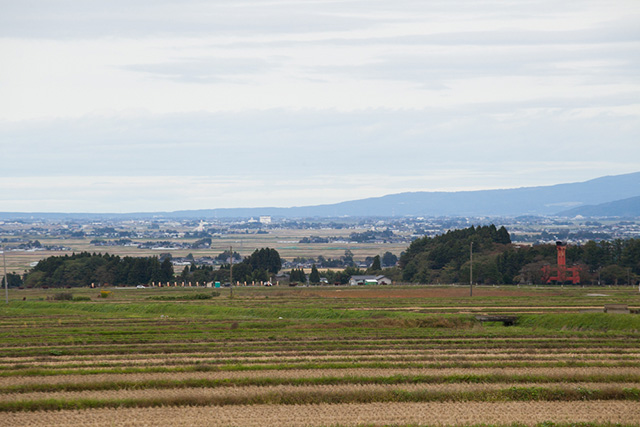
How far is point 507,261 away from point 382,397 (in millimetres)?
81038

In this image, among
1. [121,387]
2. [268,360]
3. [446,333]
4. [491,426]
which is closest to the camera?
[491,426]

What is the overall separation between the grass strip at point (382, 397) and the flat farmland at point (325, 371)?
0.13ft

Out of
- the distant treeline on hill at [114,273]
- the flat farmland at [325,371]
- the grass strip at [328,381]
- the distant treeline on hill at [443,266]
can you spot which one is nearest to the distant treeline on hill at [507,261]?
the distant treeline on hill at [443,266]

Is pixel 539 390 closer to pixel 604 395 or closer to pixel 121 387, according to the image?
pixel 604 395

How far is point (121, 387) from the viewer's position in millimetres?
23672

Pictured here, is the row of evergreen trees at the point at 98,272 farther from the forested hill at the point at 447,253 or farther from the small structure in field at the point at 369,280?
the forested hill at the point at 447,253

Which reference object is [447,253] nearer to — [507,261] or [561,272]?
[507,261]

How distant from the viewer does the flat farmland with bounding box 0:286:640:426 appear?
20688 mm

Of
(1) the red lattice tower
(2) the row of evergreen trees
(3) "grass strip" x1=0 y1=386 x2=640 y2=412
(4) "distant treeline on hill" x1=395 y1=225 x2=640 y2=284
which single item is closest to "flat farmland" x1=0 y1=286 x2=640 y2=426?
(3) "grass strip" x1=0 y1=386 x2=640 y2=412

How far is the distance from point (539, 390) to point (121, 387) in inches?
509

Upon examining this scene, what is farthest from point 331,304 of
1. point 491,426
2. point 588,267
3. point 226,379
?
point 588,267

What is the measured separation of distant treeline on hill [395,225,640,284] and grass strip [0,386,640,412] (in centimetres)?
7534

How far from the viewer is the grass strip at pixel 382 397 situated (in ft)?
71.4

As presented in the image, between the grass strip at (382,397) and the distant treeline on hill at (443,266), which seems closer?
the grass strip at (382,397)
